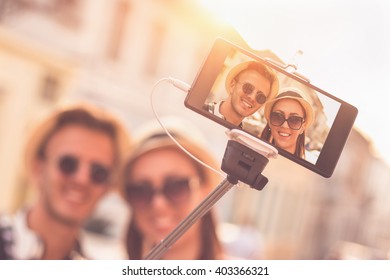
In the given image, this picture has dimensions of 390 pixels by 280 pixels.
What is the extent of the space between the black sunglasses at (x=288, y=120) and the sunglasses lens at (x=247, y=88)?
3cm

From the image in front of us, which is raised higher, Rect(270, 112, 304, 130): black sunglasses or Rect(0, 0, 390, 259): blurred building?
Rect(270, 112, 304, 130): black sunglasses

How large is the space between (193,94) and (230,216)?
4090 mm

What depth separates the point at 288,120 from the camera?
66 cm

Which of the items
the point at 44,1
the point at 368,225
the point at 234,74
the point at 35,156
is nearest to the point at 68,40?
the point at 44,1

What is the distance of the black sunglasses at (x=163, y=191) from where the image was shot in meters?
1.24

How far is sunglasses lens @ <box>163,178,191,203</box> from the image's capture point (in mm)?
1264

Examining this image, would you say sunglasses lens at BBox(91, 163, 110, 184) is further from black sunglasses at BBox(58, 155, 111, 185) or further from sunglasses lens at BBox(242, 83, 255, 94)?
sunglasses lens at BBox(242, 83, 255, 94)

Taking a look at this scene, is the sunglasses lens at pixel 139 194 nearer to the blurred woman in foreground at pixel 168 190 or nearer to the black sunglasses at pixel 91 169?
the blurred woman in foreground at pixel 168 190

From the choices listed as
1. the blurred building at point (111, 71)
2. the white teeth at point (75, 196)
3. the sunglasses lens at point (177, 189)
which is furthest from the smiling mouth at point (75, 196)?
the blurred building at point (111, 71)

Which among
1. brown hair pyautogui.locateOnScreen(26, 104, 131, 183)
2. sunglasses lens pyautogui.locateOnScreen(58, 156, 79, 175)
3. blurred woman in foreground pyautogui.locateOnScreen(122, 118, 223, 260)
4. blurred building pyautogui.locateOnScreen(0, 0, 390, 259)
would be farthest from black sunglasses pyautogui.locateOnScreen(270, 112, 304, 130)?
blurred building pyautogui.locateOnScreen(0, 0, 390, 259)

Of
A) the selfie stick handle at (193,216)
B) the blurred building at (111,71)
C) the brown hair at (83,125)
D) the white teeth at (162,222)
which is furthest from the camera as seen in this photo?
the blurred building at (111,71)

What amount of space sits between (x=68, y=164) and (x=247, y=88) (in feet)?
2.84

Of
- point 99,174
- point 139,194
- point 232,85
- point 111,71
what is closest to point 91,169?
point 99,174

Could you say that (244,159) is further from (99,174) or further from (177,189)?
(99,174)
